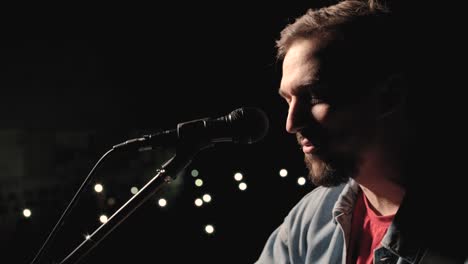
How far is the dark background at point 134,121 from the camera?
8.60 ft

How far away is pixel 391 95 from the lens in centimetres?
145

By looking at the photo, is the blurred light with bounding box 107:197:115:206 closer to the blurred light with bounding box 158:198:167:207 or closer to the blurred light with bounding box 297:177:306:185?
the blurred light with bounding box 158:198:167:207

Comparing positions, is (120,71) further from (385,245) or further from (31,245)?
(385,245)

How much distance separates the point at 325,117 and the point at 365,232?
1.75ft

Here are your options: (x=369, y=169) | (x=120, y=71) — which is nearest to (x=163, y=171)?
(x=369, y=169)

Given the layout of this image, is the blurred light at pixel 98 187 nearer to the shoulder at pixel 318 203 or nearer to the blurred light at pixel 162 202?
the blurred light at pixel 162 202

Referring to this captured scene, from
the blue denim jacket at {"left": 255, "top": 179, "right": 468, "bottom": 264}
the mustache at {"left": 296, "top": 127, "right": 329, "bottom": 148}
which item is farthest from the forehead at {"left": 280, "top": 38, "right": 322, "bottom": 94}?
the blue denim jacket at {"left": 255, "top": 179, "right": 468, "bottom": 264}

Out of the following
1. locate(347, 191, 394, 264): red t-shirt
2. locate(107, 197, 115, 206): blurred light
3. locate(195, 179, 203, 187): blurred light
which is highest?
locate(107, 197, 115, 206): blurred light

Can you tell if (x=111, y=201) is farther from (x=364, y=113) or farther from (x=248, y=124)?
(x=364, y=113)

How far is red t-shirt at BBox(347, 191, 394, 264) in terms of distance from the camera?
1531mm

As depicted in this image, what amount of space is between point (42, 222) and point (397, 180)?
229 cm

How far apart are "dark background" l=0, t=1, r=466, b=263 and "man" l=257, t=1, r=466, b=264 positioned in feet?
3.45

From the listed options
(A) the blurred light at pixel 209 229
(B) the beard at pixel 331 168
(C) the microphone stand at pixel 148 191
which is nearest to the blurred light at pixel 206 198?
(A) the blurred light at pixel 209 229

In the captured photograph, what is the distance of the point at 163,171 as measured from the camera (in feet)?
4.00
